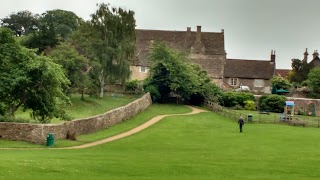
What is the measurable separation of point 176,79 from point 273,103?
14328 millimetres

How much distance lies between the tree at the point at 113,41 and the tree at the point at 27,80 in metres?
37.0

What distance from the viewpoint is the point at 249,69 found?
114062 mm

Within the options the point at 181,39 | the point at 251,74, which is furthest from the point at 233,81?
the point at 181,39

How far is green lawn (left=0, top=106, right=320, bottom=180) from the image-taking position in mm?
22578

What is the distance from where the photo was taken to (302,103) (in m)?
83.1

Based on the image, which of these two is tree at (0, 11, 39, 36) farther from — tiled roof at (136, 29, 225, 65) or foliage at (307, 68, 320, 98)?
foliage at (307, 68, 320, 98)

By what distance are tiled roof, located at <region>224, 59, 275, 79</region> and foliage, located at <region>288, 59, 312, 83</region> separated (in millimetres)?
4170

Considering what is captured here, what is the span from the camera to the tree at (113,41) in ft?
267

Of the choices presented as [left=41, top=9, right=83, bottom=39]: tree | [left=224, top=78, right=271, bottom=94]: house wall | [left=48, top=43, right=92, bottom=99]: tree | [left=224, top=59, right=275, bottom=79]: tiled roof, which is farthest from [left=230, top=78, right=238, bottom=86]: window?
[left=48, top=43, right=92, bottom=99]: tree

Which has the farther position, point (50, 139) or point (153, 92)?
point (153, 92)

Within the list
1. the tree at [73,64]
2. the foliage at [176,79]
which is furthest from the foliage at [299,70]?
the tree at [73,64]

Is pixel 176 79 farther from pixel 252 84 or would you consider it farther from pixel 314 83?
pixel 252 84

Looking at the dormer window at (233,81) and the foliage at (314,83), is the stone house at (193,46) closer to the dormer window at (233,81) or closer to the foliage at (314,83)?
the dormer window at (233,81)

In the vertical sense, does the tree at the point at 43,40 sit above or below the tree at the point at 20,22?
below
